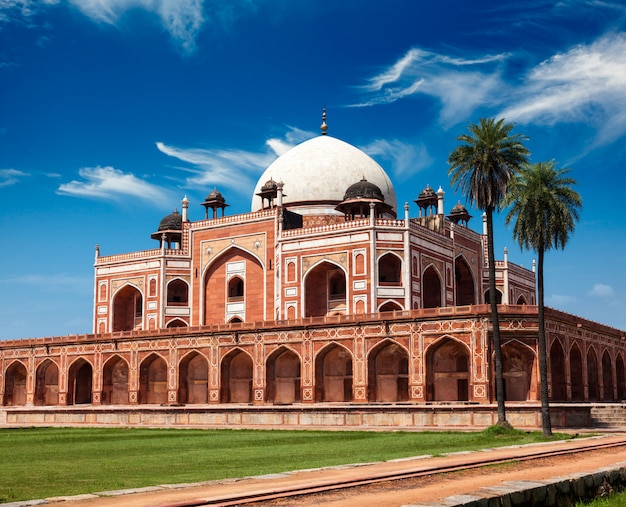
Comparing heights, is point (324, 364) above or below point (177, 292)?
below

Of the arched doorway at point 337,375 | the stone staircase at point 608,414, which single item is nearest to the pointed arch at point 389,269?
the arched doorway at point 337,375

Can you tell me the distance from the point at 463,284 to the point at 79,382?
78.4ft

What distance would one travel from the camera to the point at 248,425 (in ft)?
101

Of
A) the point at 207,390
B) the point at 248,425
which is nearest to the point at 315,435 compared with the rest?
the point at 248,425

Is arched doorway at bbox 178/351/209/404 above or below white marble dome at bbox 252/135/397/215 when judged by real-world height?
below

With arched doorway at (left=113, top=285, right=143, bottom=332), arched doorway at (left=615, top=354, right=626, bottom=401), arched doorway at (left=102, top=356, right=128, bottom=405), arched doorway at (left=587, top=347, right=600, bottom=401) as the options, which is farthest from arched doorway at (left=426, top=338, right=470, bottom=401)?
arched doorway at (left=113, top=285, right=143, bottom=332)

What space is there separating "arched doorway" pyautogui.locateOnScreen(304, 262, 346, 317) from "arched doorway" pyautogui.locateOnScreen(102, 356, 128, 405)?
10.7 meters

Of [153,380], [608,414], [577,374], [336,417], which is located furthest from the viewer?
[153,380]

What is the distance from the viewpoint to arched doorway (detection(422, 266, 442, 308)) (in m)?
46.9

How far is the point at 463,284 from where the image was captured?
5203 cm

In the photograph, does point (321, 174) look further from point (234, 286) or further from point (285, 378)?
point (285, 378)

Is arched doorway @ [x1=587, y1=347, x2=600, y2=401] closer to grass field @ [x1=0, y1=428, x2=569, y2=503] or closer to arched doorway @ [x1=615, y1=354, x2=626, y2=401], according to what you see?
arched doorway @ [x1=615, y1=354, x2=626, y2=401]

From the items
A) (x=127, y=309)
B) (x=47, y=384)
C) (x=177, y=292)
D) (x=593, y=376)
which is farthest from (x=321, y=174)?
(x=47, y=384)

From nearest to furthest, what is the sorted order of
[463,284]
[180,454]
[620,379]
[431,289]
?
[180,454] < [431,289] < [620,379] < [463,284]
